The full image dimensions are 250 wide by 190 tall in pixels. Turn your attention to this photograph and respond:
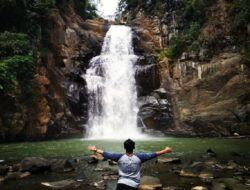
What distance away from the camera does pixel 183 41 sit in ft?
124

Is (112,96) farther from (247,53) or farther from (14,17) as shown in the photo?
(247,53)

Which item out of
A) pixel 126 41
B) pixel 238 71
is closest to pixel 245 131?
pixel 238 71

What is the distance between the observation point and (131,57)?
38938 mm

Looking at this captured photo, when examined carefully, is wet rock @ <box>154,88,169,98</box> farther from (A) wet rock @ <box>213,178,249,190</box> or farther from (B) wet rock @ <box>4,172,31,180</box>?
(A) wet rock @ <box>213,178,249,190</box>

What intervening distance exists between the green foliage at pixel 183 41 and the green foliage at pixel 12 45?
Result: 49.5 ft

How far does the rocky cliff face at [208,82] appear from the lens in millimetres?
32000

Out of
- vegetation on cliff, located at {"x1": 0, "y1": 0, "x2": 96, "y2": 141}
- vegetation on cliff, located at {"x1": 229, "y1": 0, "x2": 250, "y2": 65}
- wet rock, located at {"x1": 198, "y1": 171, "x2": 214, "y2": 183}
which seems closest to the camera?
wet rock, located at {"x1": 198, "y1": 171, "x2": 214, "y2": 183}

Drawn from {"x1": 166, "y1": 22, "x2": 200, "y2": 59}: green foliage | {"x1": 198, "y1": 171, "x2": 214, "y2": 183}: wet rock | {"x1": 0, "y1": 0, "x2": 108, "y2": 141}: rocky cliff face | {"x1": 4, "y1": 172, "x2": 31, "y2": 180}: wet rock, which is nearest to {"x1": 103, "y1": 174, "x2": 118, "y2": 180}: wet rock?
{"x1": 4, "y1": 172, "x2": 31, "y2": 180}: wet rock

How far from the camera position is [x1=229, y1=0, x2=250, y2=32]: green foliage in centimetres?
3412

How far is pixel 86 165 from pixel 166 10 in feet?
98.4

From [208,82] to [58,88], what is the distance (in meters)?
13.7

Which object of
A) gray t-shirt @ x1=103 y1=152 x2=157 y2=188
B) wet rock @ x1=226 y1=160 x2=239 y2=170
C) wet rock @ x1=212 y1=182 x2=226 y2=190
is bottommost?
wet rock @ x1=212 y1=182 x2=226 y2=190

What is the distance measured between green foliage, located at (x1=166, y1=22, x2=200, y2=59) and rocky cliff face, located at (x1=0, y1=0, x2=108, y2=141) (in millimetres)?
8259

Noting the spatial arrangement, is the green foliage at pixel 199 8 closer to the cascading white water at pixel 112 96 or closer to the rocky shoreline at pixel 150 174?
the cascading white water at pixel 112 96
